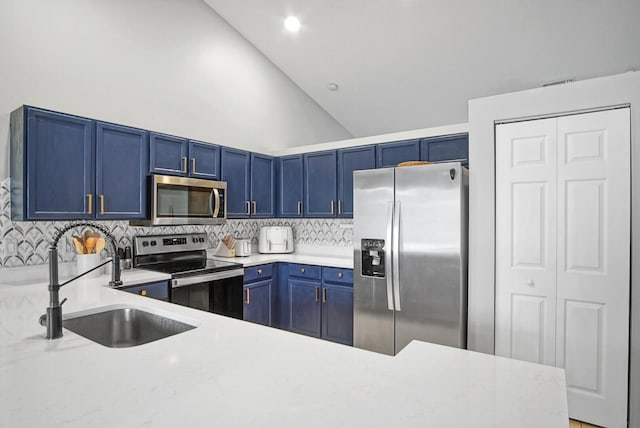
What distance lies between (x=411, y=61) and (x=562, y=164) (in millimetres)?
2148

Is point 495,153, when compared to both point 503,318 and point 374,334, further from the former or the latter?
point 374,334

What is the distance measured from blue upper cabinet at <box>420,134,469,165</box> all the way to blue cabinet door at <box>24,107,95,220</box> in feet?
9.43

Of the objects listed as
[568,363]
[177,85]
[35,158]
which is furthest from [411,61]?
[35,158]

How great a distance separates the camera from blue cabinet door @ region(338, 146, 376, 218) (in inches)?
150

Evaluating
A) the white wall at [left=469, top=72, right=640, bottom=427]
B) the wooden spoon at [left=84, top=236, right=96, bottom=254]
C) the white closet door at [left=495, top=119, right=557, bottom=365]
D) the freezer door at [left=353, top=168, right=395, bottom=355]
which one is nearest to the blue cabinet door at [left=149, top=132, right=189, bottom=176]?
the wooden spoon at [left=84, top=236, right=96, bottom=254]

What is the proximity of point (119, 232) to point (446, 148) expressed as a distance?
10.2 feet

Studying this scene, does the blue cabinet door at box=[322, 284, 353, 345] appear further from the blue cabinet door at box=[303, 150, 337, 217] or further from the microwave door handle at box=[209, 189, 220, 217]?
the microwave door handle at box=[209, 189, 220, 217]

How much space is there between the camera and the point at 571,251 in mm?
2305

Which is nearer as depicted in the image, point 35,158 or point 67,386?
point 67,386

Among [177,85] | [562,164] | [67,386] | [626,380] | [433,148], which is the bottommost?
[626,380]

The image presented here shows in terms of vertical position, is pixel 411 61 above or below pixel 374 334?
above

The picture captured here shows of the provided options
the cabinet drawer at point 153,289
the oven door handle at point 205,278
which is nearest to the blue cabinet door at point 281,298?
the oven door handle at point 205,278

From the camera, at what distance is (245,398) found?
0.88 meters

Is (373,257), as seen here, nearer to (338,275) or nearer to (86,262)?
(338,275)
